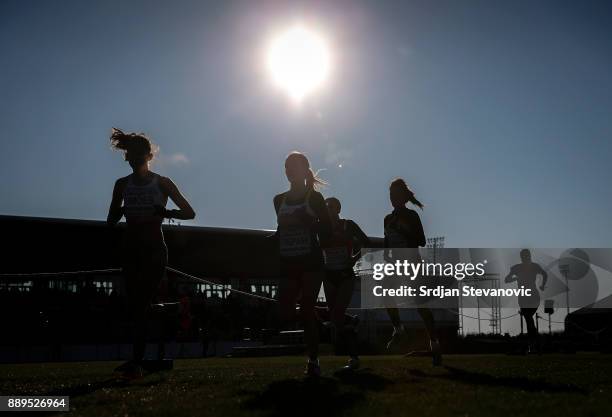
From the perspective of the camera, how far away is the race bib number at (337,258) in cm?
791

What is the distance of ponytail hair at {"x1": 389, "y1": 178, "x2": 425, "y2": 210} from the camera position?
26.9 feet

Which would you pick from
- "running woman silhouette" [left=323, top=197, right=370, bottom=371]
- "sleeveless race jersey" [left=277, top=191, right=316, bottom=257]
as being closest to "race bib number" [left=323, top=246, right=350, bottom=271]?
"running woman silhouette" [left=323, top=197, right=370, bottom=371]

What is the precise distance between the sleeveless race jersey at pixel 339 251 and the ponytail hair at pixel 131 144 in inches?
98.4

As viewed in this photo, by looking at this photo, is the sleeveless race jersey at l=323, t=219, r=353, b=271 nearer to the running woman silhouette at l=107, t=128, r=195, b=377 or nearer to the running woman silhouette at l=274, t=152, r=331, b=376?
the running woman silhouette at l=274, t=152, r=331, b=376

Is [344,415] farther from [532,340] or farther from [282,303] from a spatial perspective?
[532,340]

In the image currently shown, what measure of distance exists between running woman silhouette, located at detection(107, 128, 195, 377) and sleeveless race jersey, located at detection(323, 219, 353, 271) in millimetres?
2004

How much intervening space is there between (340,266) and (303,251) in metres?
2.03

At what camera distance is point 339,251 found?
8.00 m

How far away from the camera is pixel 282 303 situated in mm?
6082

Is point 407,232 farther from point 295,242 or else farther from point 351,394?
point 351,394

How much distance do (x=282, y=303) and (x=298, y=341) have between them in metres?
21.4

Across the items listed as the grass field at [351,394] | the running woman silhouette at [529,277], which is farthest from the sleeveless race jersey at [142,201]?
the running woman silhouette at [529,277]

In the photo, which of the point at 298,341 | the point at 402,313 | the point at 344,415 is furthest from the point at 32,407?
the point at 402,313

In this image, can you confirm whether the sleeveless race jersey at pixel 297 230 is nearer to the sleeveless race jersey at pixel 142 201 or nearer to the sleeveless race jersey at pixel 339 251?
the sleeveless race jersey at pixel 142 201
